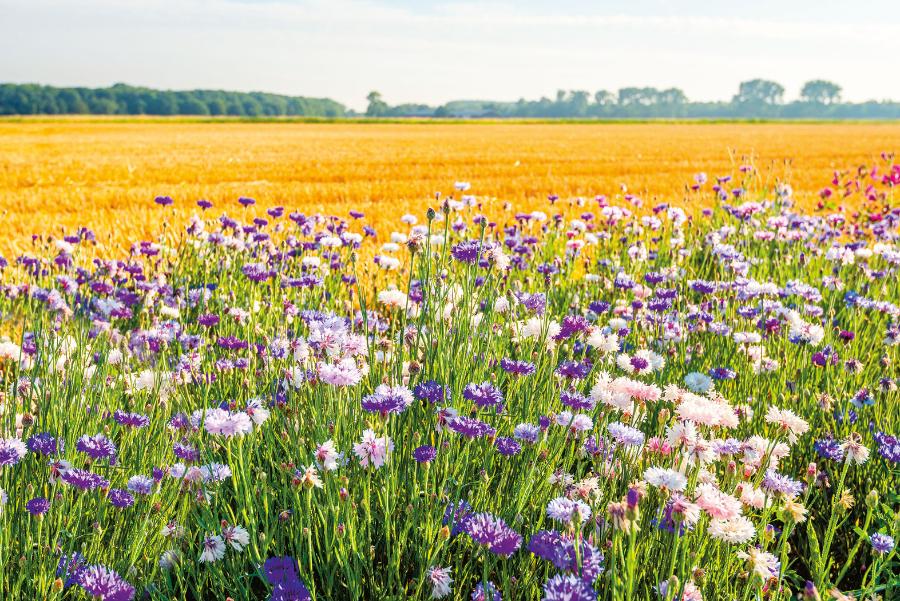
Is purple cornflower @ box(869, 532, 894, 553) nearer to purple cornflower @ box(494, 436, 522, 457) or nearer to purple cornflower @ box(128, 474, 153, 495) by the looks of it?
purple cornflower @ box(494, 436, 522, 457)

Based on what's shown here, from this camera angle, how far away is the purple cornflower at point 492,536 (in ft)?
5.29

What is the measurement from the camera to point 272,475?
8.29 feet

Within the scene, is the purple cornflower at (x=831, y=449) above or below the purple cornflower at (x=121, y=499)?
below

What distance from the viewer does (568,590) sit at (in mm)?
1398

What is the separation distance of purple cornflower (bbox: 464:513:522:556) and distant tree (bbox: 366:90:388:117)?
126287mm

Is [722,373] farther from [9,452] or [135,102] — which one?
[135,102]

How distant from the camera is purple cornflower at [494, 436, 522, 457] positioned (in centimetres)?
217

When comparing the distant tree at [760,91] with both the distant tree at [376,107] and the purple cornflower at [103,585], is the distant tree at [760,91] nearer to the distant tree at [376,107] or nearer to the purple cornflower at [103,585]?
the distant tree at [376,107]

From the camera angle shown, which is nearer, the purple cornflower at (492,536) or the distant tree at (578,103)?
the purple cornflower at (492,536)

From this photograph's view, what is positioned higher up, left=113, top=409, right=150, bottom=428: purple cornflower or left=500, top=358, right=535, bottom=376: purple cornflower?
left=500, top=358, right=535, bottom=376: purple cornflower

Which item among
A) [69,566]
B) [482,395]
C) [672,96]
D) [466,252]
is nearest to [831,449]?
[482,395]

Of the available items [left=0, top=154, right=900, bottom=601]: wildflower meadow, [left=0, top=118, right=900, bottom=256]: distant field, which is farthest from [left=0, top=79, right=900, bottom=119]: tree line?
[left=0, top=154, right=900, bottom=601]: wildflower meadow

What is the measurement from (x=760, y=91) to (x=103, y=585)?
207572mm

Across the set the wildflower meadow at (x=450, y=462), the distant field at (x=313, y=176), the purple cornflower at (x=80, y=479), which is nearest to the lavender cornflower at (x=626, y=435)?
the wildflower meadow at (x=450, y=462)
